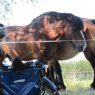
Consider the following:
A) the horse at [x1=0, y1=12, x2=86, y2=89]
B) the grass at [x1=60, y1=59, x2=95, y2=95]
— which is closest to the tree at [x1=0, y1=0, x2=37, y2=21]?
the horse at [x1=0, y1=12, x2=86, y2=89]

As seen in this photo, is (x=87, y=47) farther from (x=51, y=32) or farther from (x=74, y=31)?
(x=51, y=32)

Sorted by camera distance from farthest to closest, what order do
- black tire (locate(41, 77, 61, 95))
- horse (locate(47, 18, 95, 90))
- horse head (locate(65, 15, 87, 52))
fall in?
horse (locate(47, 18, 95, 90)), horse head (locate(65, 15, 87, 52)), black tire (locate(41, 77, 61, 95))

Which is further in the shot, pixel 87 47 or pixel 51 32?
pixel 87 47

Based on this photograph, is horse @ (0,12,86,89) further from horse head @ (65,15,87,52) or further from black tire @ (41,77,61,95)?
black tire @ (41,77,61,95)

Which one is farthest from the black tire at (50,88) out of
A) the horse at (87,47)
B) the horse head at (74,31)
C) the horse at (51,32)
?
the horse at (87,47)

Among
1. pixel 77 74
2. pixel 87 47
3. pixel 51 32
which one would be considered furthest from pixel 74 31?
pixel 77 74

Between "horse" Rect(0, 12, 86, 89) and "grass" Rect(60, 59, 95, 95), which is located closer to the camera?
"horse" Rect(0, 12, 86, 89)

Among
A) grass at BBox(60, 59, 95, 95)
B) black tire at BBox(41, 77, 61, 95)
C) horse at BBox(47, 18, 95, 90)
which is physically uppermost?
black tire at BBox(41, 77, 61, 95)

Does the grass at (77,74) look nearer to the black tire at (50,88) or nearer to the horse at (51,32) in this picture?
the horse at (51,32)

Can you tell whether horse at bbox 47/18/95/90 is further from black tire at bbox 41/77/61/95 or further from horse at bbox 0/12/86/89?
black tire at bbox 41/77/61/95

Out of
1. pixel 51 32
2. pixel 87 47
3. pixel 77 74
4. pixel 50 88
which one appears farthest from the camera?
pixel 77 74

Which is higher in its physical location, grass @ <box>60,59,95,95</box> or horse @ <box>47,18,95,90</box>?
horse @ <box>47,18,95,90</box>

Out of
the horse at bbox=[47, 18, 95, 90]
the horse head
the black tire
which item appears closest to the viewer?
the black tire

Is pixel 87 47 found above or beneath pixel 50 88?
beneath
